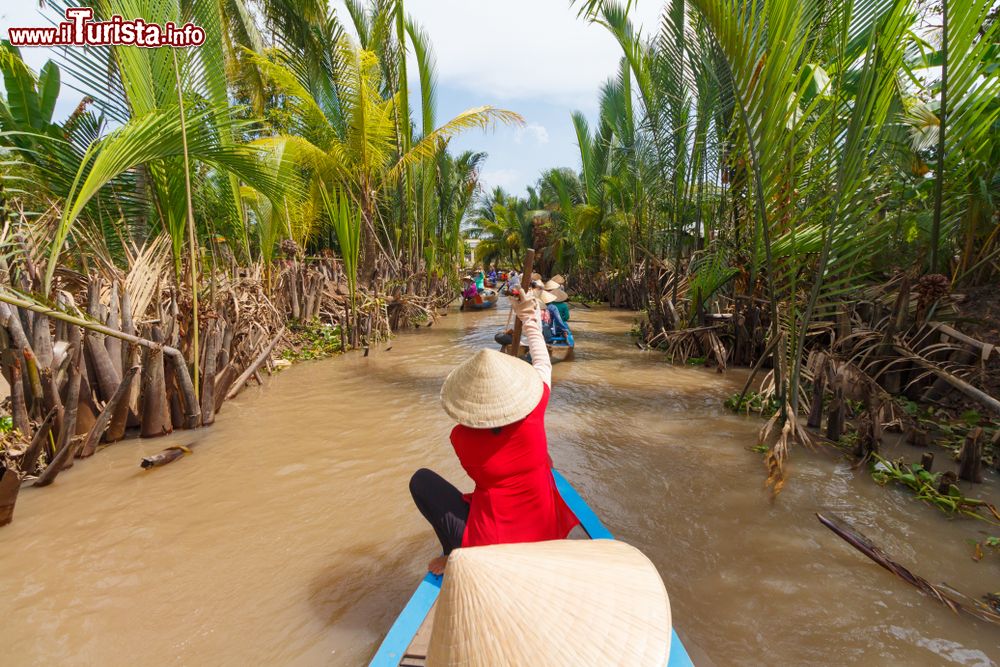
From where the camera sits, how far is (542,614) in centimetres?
91

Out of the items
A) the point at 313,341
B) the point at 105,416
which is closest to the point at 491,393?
the point at 105,416

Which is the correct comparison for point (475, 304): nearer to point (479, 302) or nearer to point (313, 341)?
point (479, 302)

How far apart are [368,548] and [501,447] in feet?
4.53

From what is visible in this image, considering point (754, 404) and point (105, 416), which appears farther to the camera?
point (754, 404)

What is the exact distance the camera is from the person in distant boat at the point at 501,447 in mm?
1677

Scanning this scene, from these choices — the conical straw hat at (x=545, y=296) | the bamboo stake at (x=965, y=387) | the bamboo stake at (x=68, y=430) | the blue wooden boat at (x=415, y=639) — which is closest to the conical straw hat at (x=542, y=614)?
the blue wooden boat at (x=415, y=639)

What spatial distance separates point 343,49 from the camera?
901 centimetres

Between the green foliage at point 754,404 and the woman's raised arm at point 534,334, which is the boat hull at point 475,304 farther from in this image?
the woman's raised arm at point 534,334

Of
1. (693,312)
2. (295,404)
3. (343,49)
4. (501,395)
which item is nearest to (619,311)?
(693,312)

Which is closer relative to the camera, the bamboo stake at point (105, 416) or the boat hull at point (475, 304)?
the bamboo stake at point (105, 416)

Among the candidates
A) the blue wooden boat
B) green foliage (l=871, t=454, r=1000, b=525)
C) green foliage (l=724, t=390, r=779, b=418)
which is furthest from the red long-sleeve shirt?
green foliage (l=724, t=390, r=779, b=418)

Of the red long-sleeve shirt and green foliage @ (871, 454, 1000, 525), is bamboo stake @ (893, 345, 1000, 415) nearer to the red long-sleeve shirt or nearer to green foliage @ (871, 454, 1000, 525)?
green foliage @ (871, 454, 1000, 525)

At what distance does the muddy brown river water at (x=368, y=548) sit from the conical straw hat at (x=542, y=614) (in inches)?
50.9

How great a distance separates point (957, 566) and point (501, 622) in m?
2.74
